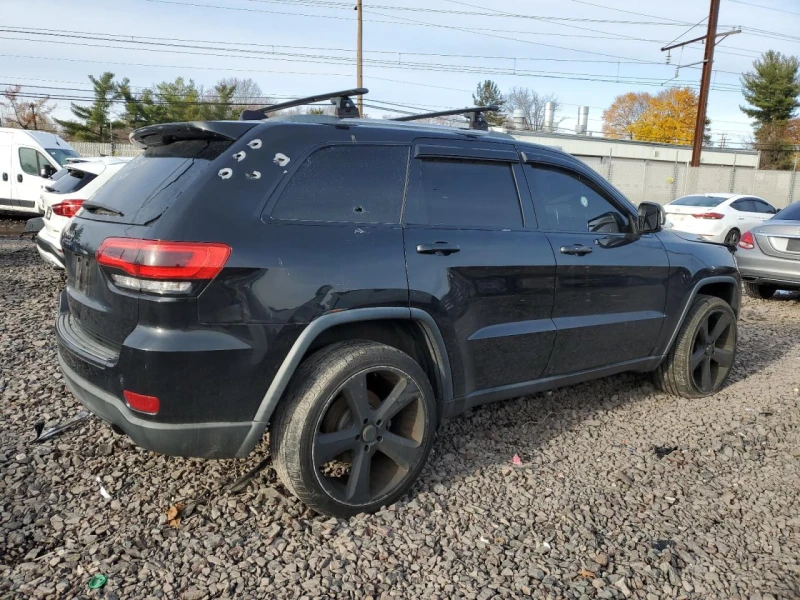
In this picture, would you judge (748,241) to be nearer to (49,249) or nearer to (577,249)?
(577,249)

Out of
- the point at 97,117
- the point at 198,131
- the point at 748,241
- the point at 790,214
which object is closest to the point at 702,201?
the point at 790,214

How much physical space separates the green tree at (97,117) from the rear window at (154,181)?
164 ft

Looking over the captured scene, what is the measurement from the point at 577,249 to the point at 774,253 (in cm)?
627

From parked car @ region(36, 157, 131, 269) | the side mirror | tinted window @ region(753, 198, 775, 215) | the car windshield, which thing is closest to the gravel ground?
the side mirror

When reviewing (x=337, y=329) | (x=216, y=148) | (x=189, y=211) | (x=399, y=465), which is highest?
(x=216, y=148)

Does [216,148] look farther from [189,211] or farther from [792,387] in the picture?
[792,387]

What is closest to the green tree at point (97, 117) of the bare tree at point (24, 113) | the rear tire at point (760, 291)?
the bare tree at point (24, 113)

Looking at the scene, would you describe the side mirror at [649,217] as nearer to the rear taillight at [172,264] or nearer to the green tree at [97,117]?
the rear taillight at [172,264]

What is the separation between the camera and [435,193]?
3447mm

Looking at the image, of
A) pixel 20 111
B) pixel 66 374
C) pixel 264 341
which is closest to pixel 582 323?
pixel 264 341

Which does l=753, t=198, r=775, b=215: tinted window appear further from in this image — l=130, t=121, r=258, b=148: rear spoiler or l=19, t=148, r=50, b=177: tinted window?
l=19, t=148, r=50, b=177: tinted window

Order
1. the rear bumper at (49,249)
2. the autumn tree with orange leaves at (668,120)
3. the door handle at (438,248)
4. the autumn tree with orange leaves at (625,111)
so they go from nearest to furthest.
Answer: the door handle at (438,248), the rear bumper at (49,249), the autumn tree with orange leaves at (668,120), the autumn tree with orange leaves at (625,111)

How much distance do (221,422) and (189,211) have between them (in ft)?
2.94

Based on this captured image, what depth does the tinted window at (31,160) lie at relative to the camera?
15.5 meters
